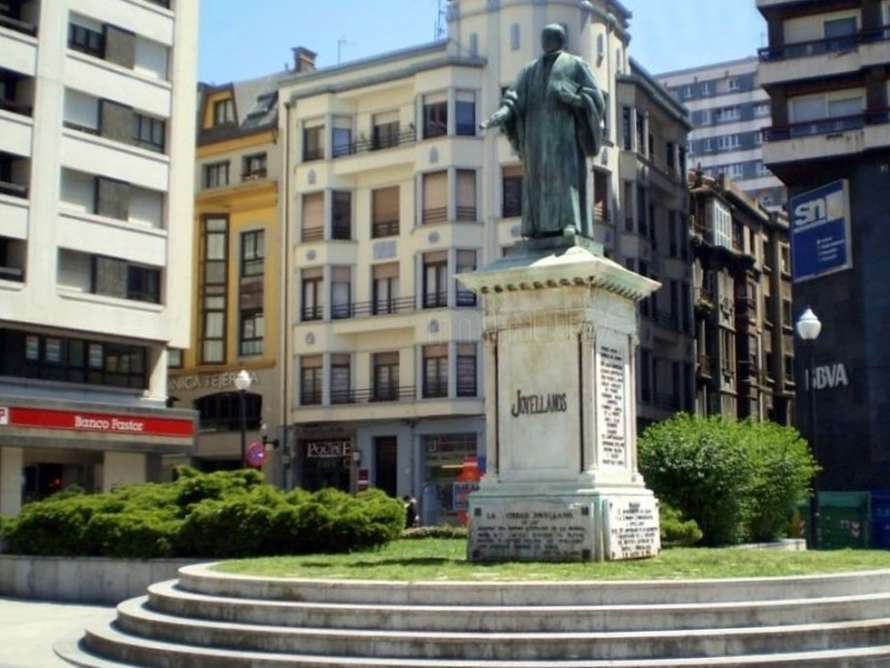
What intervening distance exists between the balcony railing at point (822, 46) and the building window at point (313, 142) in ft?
59.4

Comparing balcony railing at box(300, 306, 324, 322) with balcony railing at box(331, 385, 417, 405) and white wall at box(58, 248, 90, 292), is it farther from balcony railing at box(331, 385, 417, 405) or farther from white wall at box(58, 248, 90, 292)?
white wall at box(58, 248, 90, 292)

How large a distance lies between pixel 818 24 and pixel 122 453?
1198 inches

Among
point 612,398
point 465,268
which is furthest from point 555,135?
point 465,268

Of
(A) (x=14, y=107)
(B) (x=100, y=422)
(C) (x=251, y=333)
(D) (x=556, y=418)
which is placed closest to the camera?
(D) (x=556, y=418)

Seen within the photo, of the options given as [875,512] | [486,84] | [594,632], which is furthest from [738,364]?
[594,632]

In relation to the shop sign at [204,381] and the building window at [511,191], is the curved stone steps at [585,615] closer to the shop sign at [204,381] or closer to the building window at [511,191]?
the building window at [511,191]

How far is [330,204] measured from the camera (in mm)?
52625

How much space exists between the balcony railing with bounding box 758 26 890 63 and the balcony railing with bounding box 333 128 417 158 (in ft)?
46.2

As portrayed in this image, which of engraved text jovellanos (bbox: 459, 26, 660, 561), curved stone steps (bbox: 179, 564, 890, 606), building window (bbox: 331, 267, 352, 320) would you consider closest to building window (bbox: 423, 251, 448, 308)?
building window (bbox: 331, 267, 352, 320)

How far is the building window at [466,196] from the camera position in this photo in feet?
162

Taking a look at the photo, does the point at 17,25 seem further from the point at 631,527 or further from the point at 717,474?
the point at 631,527

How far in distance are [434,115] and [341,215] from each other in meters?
5.91

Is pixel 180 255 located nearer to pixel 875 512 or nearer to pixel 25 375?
pixel 25 375

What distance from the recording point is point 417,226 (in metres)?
50.1
